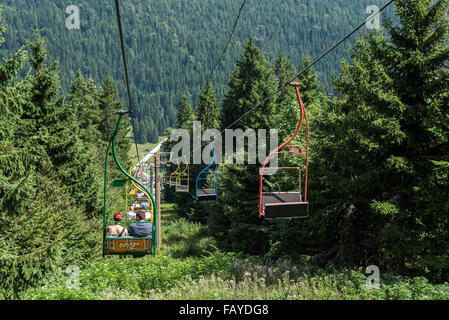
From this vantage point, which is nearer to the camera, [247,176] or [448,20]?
[448,20]

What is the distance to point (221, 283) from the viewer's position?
10062 millimetres

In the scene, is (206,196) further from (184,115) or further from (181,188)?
(184,115)

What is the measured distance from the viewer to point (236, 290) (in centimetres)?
920

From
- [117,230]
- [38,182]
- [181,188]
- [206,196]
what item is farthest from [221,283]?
[181,188]

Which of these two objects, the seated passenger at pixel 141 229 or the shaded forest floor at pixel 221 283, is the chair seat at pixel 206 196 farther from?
the seated passenger at pixel 141 229

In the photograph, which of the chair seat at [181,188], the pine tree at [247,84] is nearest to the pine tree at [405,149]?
the chair seat at [181,188]

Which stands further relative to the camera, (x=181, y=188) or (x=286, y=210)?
(x=181, y=188)

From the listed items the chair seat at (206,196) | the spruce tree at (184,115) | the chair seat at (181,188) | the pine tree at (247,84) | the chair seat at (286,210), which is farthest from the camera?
the spruce tree at (184,115)

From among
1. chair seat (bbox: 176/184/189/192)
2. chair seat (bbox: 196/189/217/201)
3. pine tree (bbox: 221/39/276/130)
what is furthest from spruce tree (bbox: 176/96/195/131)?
chair seat (bbox: 196/189/217/201)

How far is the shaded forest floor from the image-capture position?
8578mm

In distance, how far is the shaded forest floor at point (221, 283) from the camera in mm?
8578
